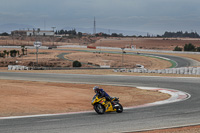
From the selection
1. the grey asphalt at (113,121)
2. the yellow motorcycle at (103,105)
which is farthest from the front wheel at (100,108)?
the grey asphalt at (113,121)

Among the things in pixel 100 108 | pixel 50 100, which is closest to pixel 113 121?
pixel 100 108

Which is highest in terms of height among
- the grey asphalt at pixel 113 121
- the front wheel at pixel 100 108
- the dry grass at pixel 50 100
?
the front wheel at pixel 100 108

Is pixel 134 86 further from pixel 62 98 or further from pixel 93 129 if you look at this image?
pixel 93 129

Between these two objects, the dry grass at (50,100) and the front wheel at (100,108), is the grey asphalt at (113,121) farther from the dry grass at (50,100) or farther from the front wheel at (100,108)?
the dry grass at (50,100)

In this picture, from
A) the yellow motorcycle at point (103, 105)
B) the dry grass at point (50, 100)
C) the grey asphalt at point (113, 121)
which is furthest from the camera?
the dry grass at point (50, 100)

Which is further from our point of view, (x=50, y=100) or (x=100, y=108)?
(x=50, y=100)

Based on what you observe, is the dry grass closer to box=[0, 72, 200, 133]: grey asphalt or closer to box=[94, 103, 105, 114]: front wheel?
box=[94, 103, 105, 114]: front wheel

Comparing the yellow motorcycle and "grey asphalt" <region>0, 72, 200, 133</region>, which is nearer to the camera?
"grey asphalt" <region>0, 72, 200, 133</region>

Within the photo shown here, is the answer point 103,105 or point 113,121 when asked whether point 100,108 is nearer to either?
point 103,105

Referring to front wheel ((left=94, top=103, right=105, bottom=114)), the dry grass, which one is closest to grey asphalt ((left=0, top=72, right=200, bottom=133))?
front wheel ((left=94, top=103, right=105, bottom=114))

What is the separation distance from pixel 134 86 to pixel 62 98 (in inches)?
388

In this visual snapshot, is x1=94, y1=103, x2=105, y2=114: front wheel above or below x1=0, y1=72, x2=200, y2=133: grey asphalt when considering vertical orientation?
above

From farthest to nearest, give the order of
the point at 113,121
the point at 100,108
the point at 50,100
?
the point at 50,100
the point at 100,108
the point at 113,121

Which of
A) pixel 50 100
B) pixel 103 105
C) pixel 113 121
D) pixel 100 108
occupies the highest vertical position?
pixel 103 105
